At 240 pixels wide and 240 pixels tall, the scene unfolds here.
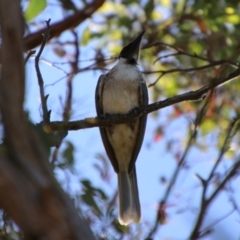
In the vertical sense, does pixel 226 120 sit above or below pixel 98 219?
above

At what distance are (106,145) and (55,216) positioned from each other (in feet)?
15.4

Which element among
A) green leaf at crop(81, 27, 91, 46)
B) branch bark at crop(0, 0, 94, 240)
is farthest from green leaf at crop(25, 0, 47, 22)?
branch bark at crop(0, 0, 94, 240)

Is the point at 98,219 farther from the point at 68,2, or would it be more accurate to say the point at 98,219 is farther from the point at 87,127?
the point at 68,2

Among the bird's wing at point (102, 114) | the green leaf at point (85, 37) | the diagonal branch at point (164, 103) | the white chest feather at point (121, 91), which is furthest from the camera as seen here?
the green leaf at point (85, 37)

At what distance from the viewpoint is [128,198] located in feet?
19.5

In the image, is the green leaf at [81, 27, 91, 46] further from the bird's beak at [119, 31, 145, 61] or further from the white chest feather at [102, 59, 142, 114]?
the white chest feather at [102, 59, 142, 114]

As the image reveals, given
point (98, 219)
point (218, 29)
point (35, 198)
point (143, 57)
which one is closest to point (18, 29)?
point (35, 198)

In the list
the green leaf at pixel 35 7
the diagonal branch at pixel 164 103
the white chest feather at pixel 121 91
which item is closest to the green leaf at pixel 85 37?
the white chest feather at pixel 121 91

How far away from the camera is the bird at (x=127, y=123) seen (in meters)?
5.75

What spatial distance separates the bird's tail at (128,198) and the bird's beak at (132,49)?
113 cm

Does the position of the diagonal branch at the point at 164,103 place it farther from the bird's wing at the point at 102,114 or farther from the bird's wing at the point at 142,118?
the bird's wing at the point at 102,114

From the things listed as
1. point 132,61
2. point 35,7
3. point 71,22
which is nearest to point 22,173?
point 35,7

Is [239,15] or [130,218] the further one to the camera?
[239,15]

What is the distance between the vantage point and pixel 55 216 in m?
1.39
